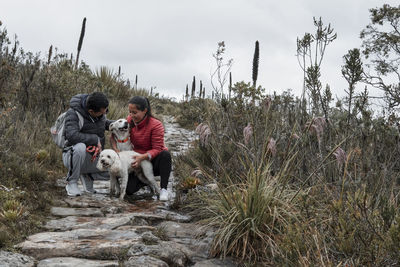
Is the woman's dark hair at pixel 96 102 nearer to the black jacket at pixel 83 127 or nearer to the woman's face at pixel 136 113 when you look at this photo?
the black jacket at pixel 83 127

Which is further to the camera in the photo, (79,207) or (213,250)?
(79,207)

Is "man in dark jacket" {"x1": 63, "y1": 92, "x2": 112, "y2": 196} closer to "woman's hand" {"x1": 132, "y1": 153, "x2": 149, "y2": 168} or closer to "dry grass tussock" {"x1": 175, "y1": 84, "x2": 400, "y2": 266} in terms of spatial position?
"woman's hand" {"x1": 132, "y1": 153, "x2": 149, "y2": 168}

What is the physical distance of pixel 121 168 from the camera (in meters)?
4.94

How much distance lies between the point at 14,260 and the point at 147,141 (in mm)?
2733

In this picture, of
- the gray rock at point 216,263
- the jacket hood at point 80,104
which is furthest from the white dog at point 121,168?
the gray rock at point 216,263

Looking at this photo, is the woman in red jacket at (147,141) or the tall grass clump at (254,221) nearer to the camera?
the tall grass clump at (254,221)

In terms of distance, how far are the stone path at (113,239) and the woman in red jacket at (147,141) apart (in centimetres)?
62

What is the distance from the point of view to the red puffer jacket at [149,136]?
5293 mm

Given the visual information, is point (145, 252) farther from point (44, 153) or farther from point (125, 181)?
point (44, 153)

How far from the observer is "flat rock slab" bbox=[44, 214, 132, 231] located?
378 centimetres

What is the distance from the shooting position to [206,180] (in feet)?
18.9

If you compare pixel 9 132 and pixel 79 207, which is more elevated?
pixel 9 132

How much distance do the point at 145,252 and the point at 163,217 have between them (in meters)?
1.22

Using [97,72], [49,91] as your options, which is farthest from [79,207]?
[97,72]
